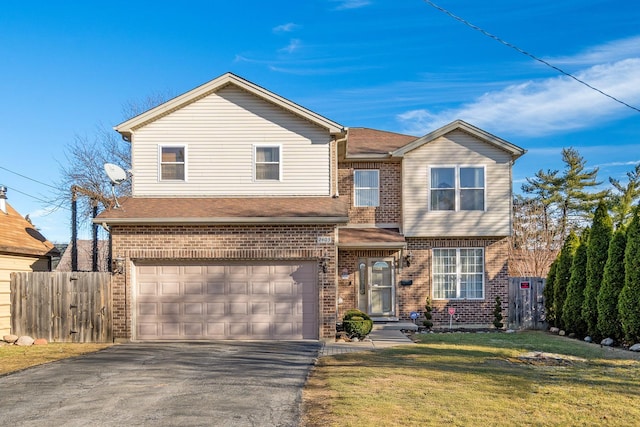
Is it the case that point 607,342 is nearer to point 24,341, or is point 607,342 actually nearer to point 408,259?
point 408,259

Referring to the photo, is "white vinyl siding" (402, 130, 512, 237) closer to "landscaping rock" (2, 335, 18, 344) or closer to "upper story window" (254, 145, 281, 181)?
"upper story window" (254, 145, 281, 181)

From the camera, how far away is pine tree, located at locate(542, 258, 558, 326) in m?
18.8

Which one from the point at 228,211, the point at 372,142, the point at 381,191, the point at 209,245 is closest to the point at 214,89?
the point at 228,211

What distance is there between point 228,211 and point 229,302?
2.33m

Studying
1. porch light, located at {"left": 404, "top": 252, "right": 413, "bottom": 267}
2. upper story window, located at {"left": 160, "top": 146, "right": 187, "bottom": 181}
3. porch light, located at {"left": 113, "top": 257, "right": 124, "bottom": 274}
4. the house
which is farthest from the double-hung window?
porch light, located at {"left": 113, "top": 257, "right": 124, "bottom": 274}

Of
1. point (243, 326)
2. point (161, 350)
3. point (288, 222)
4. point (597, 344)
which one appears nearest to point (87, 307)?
point (161, 350)

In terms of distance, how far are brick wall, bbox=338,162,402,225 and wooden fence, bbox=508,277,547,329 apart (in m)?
4.74

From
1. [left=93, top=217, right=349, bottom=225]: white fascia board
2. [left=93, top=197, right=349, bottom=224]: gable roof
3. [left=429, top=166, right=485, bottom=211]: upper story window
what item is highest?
[left=429, top=166, right=485, bottom=211]: upper story window

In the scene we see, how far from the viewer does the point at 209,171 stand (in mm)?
15867

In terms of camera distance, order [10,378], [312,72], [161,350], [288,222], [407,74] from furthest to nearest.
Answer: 1. [312,72]
2. [407,74]
3. [288,222]
4. [161,350]
5. [10,378]

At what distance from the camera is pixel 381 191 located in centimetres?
1977

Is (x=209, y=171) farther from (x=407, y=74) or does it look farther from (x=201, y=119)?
(x=407, y=74)

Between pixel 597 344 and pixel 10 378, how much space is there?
536 inches

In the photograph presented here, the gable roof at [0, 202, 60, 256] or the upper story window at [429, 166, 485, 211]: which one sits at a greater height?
the upper story window at [429, 166, 485, 211]
